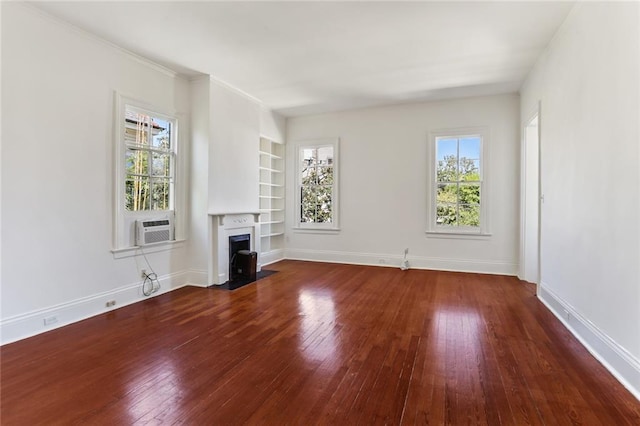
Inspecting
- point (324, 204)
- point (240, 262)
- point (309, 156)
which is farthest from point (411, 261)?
point (240, 262)

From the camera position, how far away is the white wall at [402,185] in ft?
18.0

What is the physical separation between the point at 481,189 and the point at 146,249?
517cm

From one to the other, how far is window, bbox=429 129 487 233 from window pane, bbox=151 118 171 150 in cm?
429

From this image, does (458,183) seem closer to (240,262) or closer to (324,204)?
(324,204)

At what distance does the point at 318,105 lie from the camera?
6137mm

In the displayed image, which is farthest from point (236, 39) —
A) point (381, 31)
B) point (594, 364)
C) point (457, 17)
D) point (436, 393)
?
point (594, 364)

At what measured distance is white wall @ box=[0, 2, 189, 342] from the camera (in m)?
2.86

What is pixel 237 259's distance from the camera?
5176 millimetres

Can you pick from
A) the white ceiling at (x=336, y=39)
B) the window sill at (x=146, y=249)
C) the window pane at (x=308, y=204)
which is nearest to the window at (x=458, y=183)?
the white ceiling at (x=336, y=39)

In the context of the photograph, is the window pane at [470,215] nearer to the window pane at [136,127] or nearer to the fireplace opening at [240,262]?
the fireplace opening at [240,262]

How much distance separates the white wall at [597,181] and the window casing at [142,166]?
454 cm

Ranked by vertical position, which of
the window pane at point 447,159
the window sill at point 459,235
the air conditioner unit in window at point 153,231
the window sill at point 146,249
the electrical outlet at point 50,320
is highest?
the window pane at point 447,159

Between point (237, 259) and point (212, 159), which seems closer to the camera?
point (212, 159)

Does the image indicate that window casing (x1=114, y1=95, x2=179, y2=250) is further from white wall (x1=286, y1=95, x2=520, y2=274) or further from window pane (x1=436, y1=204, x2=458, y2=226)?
window pane (x1=436, y1=204, x2=458, y2=226)
